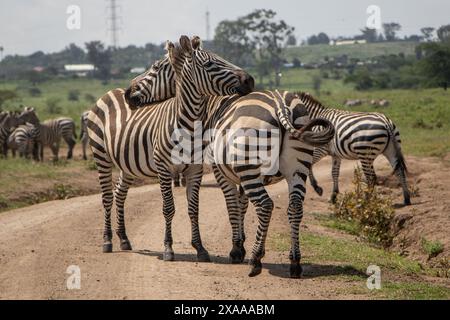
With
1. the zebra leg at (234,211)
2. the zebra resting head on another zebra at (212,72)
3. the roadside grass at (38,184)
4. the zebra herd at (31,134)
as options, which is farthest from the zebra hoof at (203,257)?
the zebra herd at (31,134)

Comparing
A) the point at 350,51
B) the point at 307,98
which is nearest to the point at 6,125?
the point at 307,98

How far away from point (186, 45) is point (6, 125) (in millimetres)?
19412

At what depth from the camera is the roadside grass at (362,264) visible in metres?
7.87

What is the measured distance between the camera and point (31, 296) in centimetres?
747

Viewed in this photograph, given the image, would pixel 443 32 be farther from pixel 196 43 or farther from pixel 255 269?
pixel 255 269

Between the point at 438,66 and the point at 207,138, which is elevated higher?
the point at 438,66

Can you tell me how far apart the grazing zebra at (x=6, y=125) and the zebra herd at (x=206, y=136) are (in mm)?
16778

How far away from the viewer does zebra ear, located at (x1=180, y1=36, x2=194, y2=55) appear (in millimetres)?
9125

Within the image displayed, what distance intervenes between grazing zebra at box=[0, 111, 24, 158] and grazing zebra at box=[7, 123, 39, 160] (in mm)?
419

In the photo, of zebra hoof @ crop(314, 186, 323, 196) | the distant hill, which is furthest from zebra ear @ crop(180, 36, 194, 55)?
the distant hill

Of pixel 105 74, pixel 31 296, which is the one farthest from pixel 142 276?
pixel 105 74

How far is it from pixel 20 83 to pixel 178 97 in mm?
75285

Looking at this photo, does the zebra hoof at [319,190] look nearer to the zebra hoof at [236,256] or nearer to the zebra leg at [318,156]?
the zebra leg at [318,156]

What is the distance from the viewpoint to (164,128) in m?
9.41
